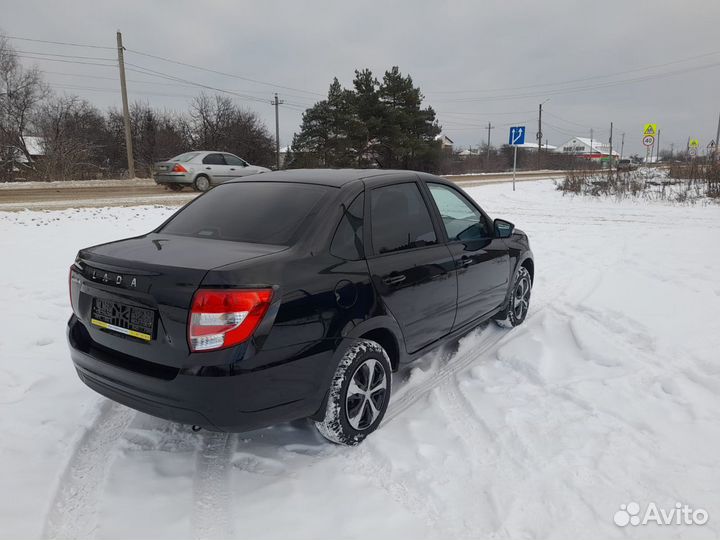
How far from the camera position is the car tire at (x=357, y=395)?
112 inches

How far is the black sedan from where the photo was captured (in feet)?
7.92

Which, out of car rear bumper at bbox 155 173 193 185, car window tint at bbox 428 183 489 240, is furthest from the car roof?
car rear bumper at bbox 155 173 193 185

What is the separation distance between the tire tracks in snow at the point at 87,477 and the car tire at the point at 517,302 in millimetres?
3482

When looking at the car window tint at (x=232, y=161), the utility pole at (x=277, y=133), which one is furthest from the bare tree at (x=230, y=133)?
the car window tint at (x=232, y=161)

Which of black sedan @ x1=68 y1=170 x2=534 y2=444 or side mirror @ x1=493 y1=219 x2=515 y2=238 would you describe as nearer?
black sedan @ x1=68 y1=170 x2=534 y2=444

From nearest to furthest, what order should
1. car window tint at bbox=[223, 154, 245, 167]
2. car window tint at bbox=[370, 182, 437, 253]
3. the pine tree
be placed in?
car window tint at bbox=[370, 182, 437, 253], car window tint at bbox=[223, 154, 245, 167], the pine tree

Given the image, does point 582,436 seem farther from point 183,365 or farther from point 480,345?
point 183,365

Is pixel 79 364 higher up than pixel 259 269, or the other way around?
pixel 259 269

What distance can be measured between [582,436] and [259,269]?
224 cm

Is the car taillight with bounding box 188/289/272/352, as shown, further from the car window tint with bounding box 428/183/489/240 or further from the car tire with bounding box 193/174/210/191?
the car tire with bounding box 193/174/210/191

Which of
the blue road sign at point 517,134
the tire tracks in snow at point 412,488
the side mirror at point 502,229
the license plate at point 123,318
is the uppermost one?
the blue road sign at point 517,134

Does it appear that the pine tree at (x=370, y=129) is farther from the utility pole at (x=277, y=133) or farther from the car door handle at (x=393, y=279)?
the car door handle at (x=393, y=279)

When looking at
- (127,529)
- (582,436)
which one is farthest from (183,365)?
(582,436)

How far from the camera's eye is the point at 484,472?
2.74 m
